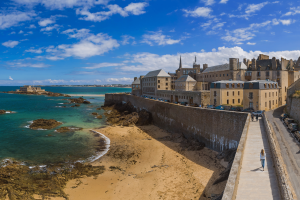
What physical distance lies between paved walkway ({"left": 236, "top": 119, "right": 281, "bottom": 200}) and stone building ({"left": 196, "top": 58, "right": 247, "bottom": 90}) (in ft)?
106

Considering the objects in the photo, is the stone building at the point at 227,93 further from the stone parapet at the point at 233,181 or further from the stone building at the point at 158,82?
the stone building at the point at 158,82

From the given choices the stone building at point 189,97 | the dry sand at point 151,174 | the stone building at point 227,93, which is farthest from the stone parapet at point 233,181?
the stone building at point 189,97

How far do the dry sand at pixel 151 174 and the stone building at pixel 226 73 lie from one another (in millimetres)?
24588

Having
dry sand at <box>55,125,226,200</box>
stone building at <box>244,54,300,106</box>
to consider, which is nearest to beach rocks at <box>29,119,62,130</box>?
dry sand at <box>55,125,226,200</box>

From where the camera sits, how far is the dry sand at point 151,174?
14242mm

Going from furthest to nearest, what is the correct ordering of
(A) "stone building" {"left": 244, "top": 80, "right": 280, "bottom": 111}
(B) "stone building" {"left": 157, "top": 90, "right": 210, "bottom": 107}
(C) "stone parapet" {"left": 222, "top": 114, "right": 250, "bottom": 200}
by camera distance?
(B) "stone building" {"left": 157, "top": 90, "right": 210, "bottom": 107}, (A) "stone building" {"left": 244, "top": 80, "right": 280, "bottom": 111}, (C) "stone parapet" {"left": 222, "top": 114, "right": 250, "bottom": 200}

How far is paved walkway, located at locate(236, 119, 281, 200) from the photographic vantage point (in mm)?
7614

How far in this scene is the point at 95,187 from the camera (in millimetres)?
15172

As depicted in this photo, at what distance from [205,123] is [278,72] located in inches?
987

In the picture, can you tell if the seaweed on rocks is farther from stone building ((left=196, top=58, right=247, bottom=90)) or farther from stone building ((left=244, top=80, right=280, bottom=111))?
stone building ((left=196, top=58, right=247, bottom=90))

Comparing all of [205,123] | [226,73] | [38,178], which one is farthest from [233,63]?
[38,178]

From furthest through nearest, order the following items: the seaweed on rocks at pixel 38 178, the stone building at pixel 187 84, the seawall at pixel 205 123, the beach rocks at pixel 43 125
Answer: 1. the stone building at pixel 187 84
2. the beach rocks at pixel 43 125
3. the seawall at pixel 205 123
4. the seaweed on rocks at pixel 38 178

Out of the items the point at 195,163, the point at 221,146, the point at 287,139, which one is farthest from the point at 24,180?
the point at 287,139

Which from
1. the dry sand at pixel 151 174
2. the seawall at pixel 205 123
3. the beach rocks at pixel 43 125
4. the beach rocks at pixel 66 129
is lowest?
the dry sand at pixel 151 174
